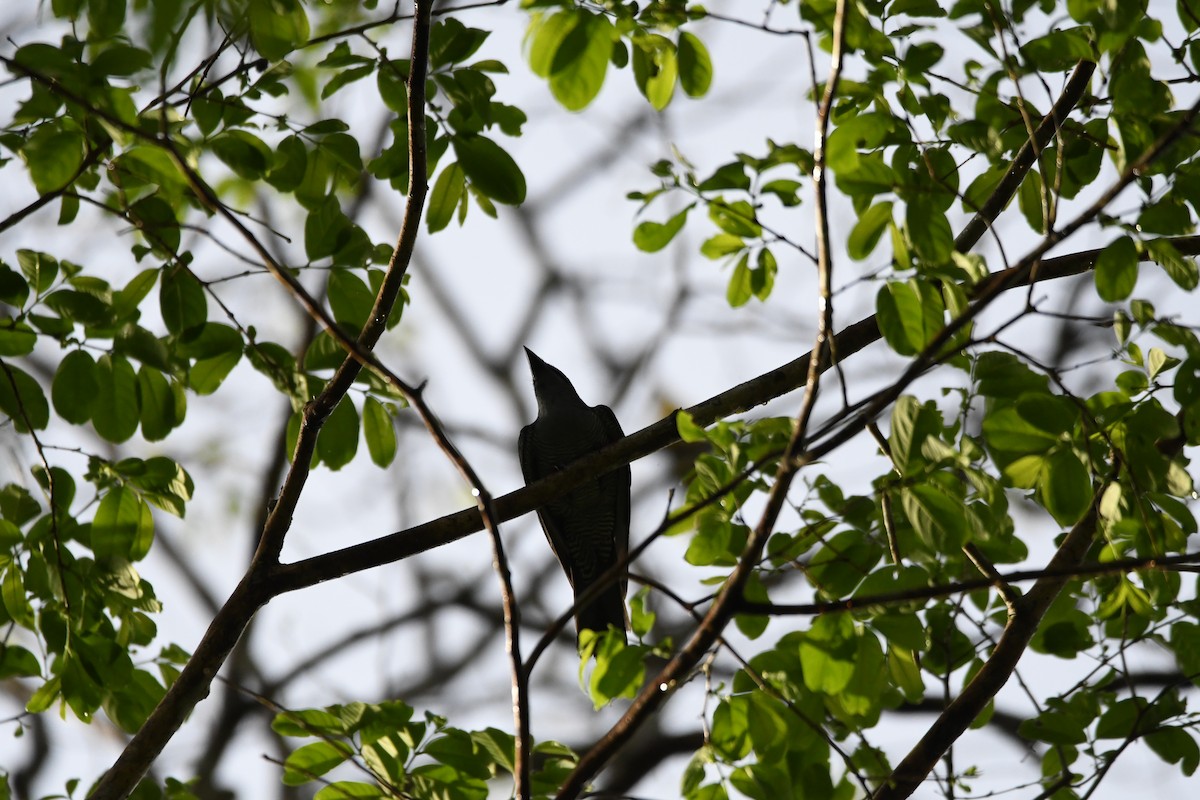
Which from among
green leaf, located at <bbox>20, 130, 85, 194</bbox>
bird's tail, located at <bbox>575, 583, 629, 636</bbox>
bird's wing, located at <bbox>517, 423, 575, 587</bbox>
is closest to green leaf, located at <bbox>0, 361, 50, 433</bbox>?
green leaf, located at <bbox>20, 130, 85, 194</bbox>

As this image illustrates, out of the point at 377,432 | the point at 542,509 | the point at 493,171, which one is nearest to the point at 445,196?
the point at 493,171

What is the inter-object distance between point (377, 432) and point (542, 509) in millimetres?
2935

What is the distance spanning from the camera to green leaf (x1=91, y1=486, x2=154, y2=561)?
3.13 metres

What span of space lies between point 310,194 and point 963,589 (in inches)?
86.9

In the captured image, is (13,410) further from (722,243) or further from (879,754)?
(879,754)

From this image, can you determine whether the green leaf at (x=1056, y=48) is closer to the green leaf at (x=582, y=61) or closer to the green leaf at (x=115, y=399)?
the green leaf at (x=582, y=61)

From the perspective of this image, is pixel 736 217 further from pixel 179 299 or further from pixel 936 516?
pixel 179 299

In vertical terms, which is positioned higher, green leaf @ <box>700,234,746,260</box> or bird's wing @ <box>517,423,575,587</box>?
bird's wing @ <box>517,423,575,587</box>

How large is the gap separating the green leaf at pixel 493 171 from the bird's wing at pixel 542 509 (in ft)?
11.7

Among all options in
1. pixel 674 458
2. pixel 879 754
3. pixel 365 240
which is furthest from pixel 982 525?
pixel 674 458

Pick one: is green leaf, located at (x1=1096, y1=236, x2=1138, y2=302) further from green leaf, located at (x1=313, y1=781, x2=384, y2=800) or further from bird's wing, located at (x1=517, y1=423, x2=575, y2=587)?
bird's wing, located at (x1=517, y1=423, x2=575, y2=587)

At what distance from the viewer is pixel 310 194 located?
3334mm

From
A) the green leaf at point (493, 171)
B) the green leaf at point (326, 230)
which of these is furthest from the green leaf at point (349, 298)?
the green leaf at point (493, 171)

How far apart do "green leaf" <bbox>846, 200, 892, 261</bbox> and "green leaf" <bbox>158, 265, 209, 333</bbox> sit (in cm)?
194
